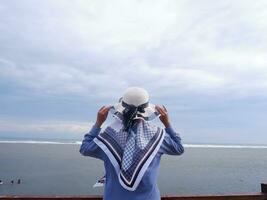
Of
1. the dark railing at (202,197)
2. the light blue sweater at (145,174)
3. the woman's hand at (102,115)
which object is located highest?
the woman's hand at (102,115)

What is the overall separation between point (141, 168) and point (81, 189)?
32.9 meters

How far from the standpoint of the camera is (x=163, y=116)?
295 cm

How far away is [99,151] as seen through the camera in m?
2.82

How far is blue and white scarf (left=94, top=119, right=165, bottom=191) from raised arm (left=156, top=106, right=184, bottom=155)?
81 millimetres

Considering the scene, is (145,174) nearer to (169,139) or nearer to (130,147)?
(130,147)

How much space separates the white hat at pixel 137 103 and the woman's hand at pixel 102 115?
96 millimetres

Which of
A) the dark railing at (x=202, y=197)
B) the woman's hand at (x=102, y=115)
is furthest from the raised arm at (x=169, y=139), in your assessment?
the dark railing at (x=202, y=197)

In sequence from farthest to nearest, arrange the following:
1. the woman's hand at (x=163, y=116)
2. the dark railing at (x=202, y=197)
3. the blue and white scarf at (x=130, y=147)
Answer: the dark railing at (x=202, y=197)
the woman's hand at (x=163, y=116)
the blue and white scarf at (x=130, y=147)

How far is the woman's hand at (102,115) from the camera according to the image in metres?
2.89

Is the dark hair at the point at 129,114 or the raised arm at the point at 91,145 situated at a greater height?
the dark hair at the point at 129,114

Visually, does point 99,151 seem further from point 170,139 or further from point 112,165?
point 170,139

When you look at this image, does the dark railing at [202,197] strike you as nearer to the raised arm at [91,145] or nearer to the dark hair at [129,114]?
the raised arm at [91,145]

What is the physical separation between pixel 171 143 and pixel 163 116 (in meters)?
0.21

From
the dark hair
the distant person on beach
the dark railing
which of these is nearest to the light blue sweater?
the distant person on beach
